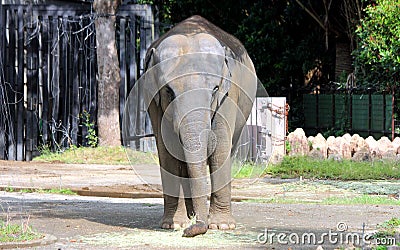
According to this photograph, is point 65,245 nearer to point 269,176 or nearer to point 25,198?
point 25,198

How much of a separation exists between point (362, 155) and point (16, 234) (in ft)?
36.8

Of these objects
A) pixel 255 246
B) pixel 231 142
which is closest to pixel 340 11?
pixel 231 142

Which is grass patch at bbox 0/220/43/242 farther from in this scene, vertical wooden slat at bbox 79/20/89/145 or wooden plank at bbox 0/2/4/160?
vertical wooden slat at bbox 79/20/89/145

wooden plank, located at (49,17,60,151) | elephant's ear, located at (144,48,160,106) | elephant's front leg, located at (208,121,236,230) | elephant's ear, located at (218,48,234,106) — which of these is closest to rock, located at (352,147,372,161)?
wooden plank, located at (49,17,60,151)

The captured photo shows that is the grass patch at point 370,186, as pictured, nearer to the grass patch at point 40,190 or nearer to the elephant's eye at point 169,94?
the grass patch at point 40,190

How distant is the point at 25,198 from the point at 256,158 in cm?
665

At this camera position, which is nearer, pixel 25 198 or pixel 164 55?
pixel 164 55

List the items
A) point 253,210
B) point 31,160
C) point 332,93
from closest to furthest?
point 253,210 → point 31,160 → point 332,93

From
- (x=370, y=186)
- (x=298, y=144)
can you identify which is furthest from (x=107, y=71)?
(x=370, y=186)

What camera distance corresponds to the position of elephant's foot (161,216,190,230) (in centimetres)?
1024

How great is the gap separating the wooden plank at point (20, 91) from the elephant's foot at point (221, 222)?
13309mm

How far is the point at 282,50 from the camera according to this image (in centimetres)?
2883

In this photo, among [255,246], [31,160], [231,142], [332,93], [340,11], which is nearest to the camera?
[255,246]

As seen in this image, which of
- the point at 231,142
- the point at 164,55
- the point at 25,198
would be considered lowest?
the point at 25,198
